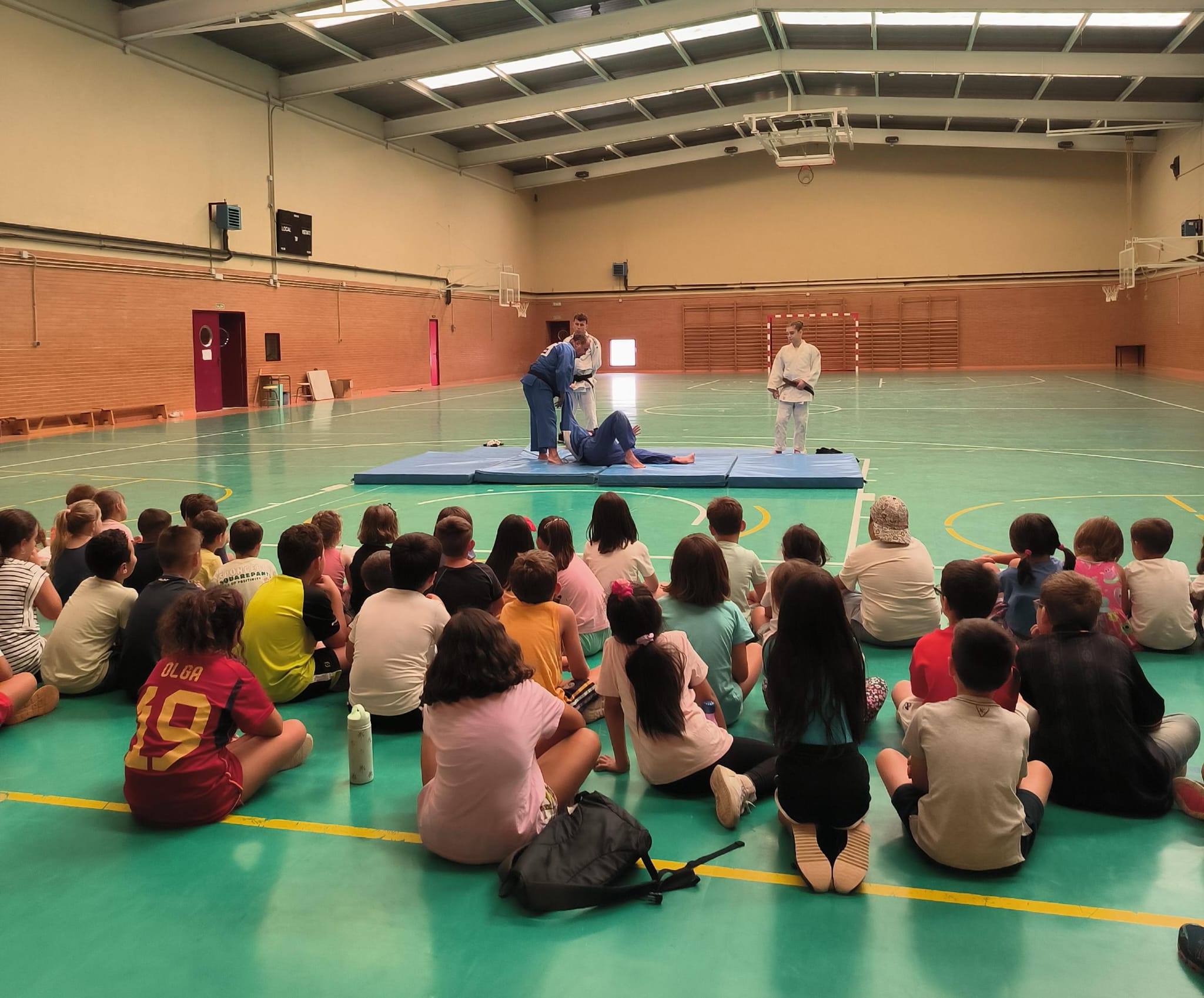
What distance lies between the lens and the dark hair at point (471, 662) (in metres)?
3.45

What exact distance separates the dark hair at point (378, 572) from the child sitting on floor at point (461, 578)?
0.23 meters

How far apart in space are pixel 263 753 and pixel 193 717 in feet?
1.56

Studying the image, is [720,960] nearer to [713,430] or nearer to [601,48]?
[713,430]

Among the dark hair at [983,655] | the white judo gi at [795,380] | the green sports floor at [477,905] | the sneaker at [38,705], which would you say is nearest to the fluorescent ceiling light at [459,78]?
the white judo gi at [795,380]

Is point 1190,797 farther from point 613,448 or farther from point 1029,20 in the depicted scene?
point 1029,20

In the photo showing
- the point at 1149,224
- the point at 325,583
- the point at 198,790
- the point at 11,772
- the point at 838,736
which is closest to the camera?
the point at 838,736

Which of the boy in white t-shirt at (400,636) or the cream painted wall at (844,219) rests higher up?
the cream painted wall at (844,219)

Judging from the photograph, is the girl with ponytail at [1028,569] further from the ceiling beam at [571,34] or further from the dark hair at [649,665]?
the ceiling beam at [571,34]

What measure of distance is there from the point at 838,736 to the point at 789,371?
413 inches

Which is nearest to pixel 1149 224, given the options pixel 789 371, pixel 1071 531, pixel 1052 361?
pixel 1052 361

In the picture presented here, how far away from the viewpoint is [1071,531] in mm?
8648

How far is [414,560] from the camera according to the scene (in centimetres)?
456

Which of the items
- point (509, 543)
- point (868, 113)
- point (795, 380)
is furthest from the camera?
point (868, 113)

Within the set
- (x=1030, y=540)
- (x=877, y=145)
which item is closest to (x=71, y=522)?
(x=1030, y=540)
